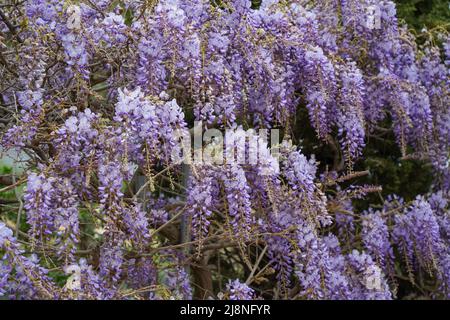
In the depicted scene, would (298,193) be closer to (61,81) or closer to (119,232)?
(119,232)

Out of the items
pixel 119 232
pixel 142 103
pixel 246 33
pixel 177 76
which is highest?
pixel 246 33

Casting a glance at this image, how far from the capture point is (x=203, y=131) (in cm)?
429

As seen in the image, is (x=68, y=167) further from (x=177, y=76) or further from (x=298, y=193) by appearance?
(x=298, y=193)

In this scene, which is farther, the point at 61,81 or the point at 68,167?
the point at 61,81

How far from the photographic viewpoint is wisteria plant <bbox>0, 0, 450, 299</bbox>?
10.8 feet

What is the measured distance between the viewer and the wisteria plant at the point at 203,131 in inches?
130

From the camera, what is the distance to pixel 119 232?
3.37m

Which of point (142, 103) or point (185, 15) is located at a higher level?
point (185, 15)

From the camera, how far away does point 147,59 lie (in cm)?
359
